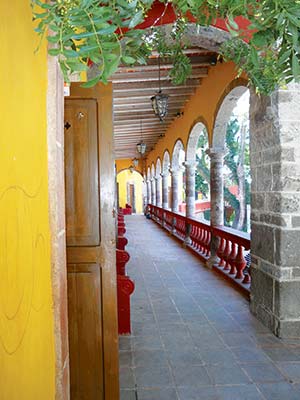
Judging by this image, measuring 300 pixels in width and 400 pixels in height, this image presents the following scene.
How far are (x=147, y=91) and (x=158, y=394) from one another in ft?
19.8

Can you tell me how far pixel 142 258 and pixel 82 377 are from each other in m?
5.25

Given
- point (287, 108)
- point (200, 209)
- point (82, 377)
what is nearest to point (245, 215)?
point (200, 209)

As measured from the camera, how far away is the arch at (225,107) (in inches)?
209

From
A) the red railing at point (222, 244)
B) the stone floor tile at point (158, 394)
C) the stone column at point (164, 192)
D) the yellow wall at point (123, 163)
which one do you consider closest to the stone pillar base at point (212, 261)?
the red railing at point (222, 244)

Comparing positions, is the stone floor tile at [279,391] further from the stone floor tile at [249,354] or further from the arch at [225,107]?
the arch at [225,107]

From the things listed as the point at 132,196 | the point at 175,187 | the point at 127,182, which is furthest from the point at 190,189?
the point at 132,196

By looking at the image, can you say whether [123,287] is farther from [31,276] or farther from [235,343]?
[31,276]

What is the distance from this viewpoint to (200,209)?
19906 millimetres

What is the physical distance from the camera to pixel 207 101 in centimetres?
689

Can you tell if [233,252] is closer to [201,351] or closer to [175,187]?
[201,351]

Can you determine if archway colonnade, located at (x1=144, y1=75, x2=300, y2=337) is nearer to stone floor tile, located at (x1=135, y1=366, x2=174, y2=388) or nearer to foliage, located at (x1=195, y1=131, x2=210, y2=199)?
stone floor tile, located at (x1=135, y1=366, x2=174, y2=388)

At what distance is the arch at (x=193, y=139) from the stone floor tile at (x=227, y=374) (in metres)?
5.74

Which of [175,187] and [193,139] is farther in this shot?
[175,187]

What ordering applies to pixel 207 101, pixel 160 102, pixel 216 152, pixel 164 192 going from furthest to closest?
pixel 164 192 → pixel 207 101 → pixel 216 152 → pixel 160 102
